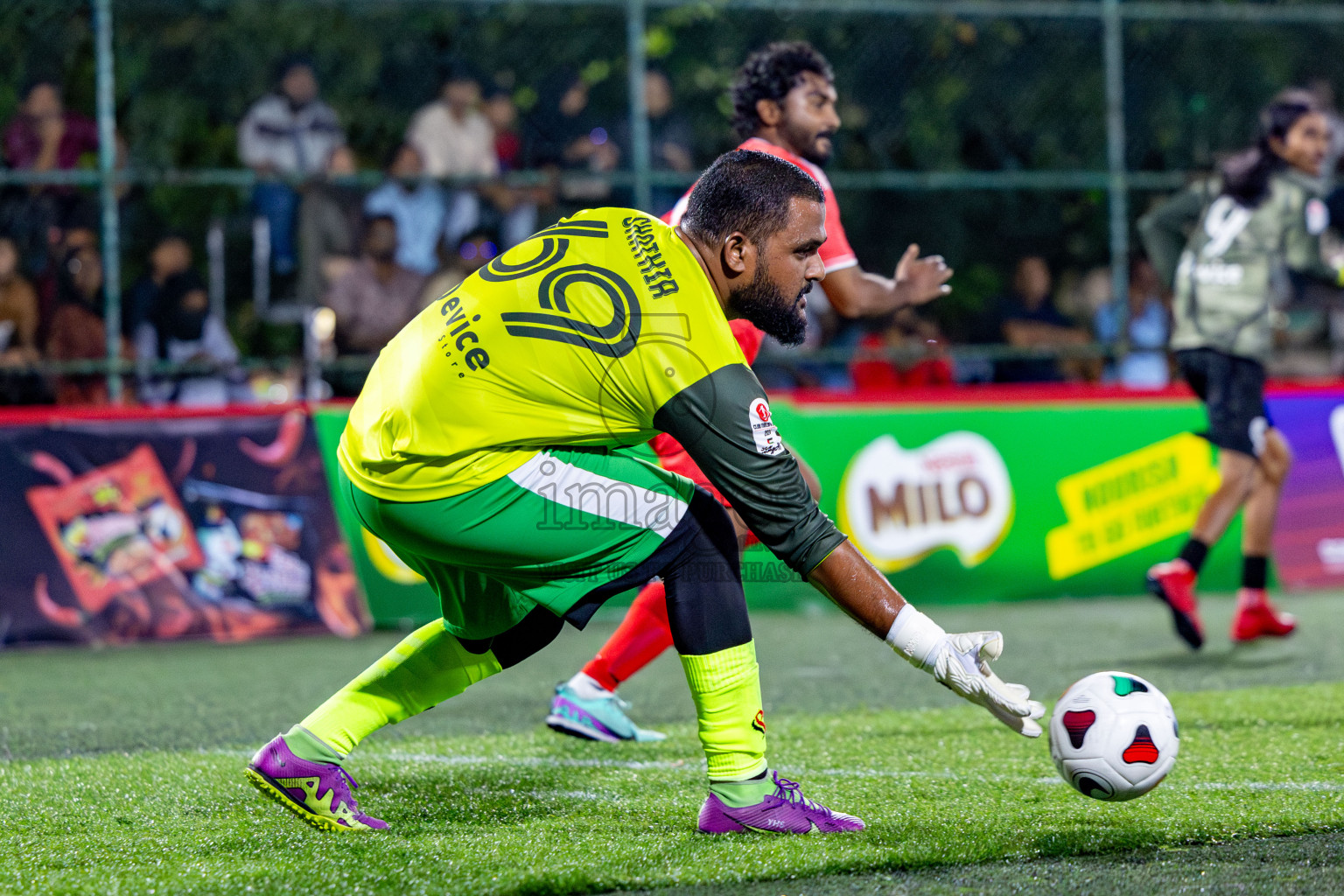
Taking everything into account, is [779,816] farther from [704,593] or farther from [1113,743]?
[1113,743]

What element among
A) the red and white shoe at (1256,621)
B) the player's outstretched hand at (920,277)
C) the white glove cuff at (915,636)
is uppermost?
the player's outstretched hand at (920,277)

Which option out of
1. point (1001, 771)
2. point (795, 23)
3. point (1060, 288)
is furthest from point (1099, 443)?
point (1001, 771)

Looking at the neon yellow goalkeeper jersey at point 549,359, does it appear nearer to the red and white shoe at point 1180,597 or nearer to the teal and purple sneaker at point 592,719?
the teal and purple sneaker at point 592,719

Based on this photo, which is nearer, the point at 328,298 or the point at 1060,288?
the point at 328,298

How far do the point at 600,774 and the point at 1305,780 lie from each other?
6.40ft

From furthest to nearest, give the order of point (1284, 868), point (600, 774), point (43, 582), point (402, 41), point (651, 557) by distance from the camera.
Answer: point (402, 41) → point (43, 582) → point (600, 774) → point (651, 557) → point (1284, 868)

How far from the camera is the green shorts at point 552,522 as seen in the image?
3.56 meters

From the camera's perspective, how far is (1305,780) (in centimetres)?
428

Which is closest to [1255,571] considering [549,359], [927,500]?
[927,500]

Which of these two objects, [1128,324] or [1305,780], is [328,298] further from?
[1305,780]

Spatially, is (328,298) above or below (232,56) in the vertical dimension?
below

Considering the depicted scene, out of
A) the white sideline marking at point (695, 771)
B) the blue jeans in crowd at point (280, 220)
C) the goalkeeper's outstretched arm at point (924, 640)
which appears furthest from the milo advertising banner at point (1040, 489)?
the goalkeeper's outstretched arm at point (924, 640)

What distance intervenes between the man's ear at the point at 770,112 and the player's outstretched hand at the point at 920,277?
0.77m

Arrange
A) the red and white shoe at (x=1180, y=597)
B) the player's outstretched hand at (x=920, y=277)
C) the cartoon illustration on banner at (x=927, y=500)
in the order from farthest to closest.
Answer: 1. the cartoon illustration on banner at (x=927, y=500)
2. the red and white shoe at (x=1180, y=597)
3. the player's outstretched hand at (x=920, y=277)
